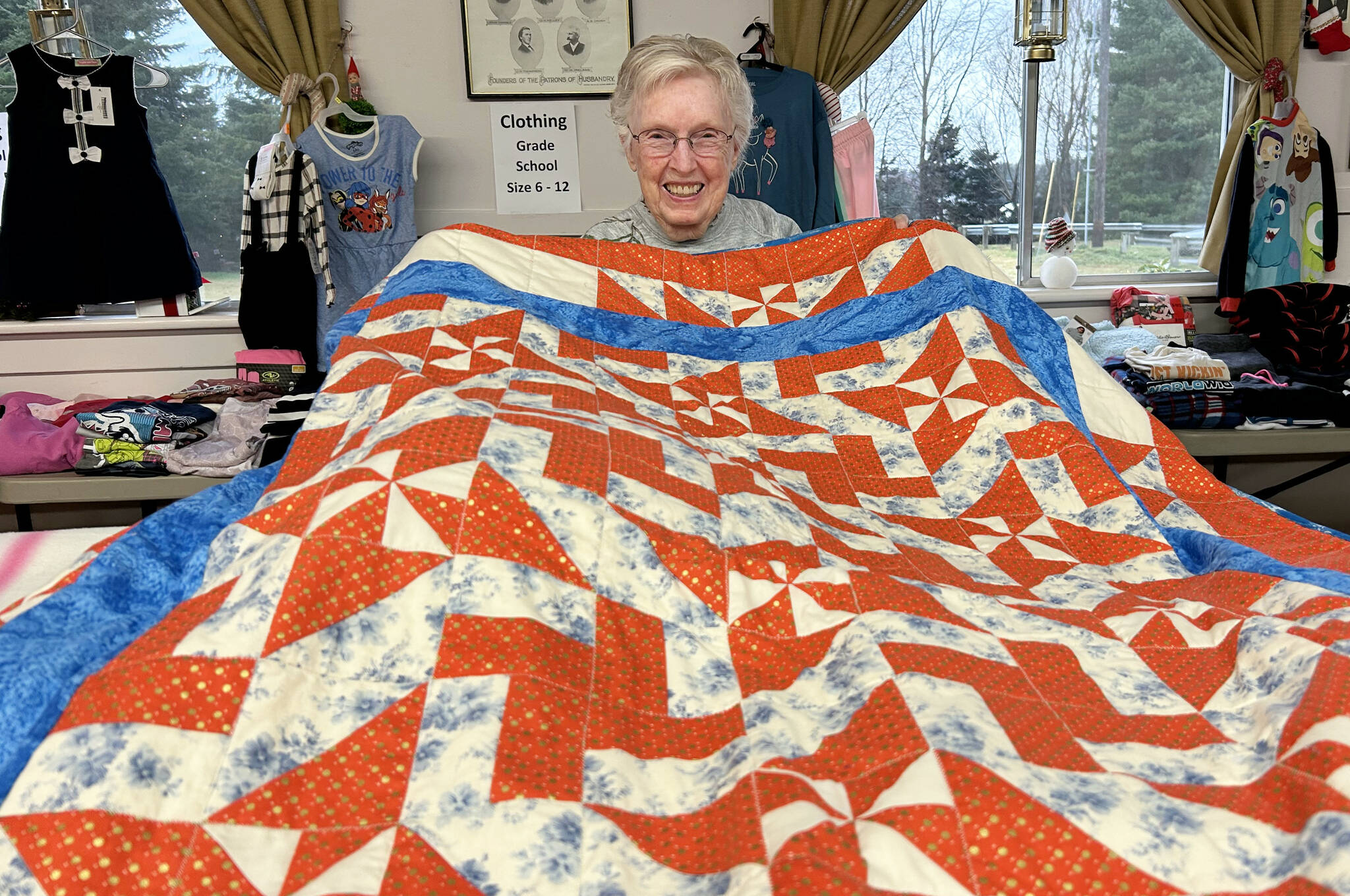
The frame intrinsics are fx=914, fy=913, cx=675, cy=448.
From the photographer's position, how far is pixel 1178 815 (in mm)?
642

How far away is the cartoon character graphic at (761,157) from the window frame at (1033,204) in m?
1.21

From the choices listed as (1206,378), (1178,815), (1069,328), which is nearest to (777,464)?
(1178,815)

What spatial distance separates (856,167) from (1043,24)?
0.81 m

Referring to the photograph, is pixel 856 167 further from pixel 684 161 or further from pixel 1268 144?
pixel 684 161

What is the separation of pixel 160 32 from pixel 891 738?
3852mm

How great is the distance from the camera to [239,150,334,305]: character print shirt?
297 cm

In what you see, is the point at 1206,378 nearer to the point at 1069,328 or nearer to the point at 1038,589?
the point at 1069,328

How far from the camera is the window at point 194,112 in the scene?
3.38 m

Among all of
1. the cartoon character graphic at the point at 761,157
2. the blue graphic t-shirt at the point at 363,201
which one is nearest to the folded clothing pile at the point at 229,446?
the blue graphic t-shirt at the point at 363,201

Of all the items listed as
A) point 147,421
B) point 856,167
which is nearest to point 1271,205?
point 856,167

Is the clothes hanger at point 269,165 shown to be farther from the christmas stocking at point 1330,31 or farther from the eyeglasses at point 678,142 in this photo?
the christmas stocking at point 1330,31

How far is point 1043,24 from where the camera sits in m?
3.32

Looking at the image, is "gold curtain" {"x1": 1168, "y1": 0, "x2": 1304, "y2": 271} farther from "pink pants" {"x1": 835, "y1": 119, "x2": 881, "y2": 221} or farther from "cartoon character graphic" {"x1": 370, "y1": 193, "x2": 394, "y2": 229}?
"cartoon character graphic" {"x1": 370, "y1": 193, "x2": 394, "y2": 229}

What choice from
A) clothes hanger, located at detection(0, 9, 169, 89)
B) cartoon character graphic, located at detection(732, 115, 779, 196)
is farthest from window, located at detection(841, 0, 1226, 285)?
clothes hanger, located at detection(0, 9, 169, 89)
